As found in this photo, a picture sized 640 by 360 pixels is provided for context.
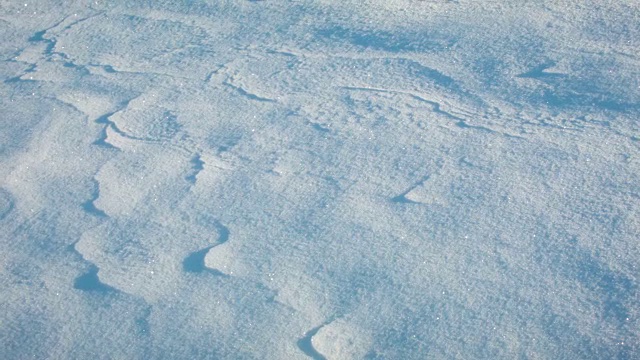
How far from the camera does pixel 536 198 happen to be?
8.89 ft

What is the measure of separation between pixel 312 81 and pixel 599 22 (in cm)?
166

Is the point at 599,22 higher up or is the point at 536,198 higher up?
the point at 599,22

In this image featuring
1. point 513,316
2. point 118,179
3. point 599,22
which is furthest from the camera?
point 599,22

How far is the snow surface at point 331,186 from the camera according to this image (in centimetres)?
238

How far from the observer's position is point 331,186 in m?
2.92

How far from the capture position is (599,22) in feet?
11.5

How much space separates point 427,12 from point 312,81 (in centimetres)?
93

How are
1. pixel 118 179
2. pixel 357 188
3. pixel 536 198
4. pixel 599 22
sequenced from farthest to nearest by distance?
pixel 599 22 < pixel 118 179 < pixel 357 188 < pixel 536 198

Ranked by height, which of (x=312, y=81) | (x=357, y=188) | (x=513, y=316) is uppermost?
(x=312, y=81)

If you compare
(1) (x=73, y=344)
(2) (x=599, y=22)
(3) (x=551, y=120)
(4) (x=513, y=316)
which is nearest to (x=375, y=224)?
(4) (x=513, y=316)

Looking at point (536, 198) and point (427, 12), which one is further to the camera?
point (427, 12)

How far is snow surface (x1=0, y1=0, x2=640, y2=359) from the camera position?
2.38 metres

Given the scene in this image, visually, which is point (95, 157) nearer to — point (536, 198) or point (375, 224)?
point (375, 224)

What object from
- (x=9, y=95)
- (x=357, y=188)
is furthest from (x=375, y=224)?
(x=9, y=95)
